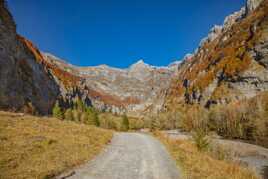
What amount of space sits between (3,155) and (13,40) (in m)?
88.8

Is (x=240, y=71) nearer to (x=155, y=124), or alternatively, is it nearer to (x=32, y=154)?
(x=155, y=124)

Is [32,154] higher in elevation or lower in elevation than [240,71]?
lower

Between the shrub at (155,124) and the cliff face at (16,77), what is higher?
the cliff face at (16,77)

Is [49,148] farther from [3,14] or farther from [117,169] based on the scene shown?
[3,14]

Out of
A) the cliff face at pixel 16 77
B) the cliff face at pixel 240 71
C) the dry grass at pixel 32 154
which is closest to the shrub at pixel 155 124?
the cliff face at pixel 240 71

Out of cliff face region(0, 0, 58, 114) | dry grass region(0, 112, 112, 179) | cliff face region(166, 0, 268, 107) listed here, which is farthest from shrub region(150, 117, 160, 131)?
dry grass region(0, 112, 112, 179)

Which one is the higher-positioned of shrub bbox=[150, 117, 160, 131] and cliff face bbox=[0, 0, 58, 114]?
cliff face bbox=[0, 0, 58, 114]

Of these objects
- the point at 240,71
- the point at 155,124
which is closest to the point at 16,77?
the point at 155,124

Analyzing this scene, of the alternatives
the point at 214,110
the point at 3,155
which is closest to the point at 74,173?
the point at 3,155

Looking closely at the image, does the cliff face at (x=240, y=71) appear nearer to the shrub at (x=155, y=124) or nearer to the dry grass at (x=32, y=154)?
the shrub at (x=155, y=124)

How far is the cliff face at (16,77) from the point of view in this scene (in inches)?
2832

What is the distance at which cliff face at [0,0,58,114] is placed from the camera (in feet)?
236

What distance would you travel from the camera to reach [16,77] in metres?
83.9

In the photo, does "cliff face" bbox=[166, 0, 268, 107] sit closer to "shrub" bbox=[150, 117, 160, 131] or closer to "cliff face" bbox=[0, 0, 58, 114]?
"shrub" bbox=[150, 117, 160, 131]
